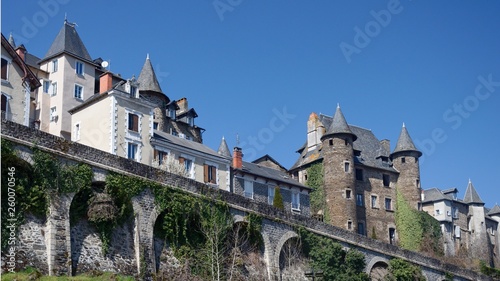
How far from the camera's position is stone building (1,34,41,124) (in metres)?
38.7

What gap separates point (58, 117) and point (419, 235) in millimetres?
31246

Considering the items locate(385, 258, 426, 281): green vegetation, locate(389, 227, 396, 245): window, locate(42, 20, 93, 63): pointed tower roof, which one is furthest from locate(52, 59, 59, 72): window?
locate(389, 227, 396, 245): window

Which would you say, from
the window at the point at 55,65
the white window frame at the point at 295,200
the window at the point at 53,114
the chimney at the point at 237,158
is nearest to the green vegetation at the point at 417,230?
the white window frame at the point at 295,200

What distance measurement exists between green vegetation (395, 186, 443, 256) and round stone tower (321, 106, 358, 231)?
5708mm

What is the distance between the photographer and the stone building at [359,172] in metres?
59.5

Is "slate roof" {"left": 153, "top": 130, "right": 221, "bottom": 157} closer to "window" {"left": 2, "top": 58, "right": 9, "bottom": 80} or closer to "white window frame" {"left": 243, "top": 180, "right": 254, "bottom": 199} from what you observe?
"white window frame" {"left": 243, "top": 180, "right": 254, "bottom": 199}

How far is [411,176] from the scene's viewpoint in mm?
64688

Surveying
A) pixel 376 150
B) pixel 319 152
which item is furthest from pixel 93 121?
pixel 376 150

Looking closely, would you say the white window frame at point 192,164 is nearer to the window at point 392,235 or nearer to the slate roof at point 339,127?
the slate roof at point 339,127

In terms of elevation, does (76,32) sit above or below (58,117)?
above

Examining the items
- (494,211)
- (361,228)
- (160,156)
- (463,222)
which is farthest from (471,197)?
(160,156)

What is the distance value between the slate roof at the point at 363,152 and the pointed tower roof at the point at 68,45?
20.6m

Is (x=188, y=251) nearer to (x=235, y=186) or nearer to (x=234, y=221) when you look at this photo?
(x=234, y=221)

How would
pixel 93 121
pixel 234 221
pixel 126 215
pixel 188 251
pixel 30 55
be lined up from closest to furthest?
pixel 126 215
pixel 188 251
pixel 234 221
pixel 93 121
pixel 30 55
